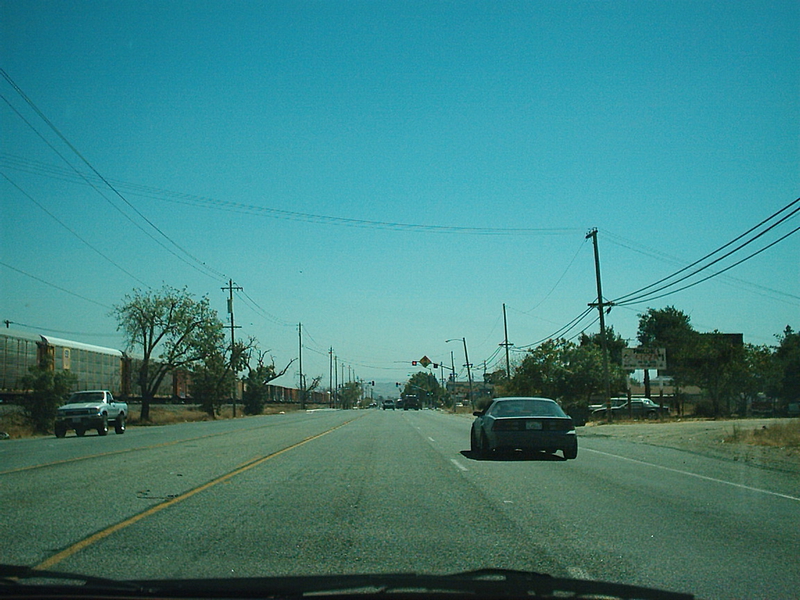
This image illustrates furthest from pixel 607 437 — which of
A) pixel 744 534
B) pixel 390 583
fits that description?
pixel 390 583

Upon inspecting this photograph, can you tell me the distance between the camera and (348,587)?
205 inches

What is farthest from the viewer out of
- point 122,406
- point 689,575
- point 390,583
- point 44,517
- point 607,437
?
point 122,406

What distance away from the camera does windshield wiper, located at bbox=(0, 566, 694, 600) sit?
501 cm

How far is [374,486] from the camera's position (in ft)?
42.4

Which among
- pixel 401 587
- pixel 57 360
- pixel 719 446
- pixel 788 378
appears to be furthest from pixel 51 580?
pixel 788 378

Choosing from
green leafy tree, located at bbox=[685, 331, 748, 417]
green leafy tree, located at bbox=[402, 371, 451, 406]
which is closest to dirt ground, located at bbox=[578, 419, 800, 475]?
green leafy tree, located at bbox=[685, 331, 748, 417]

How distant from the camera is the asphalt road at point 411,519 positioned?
6969 mm

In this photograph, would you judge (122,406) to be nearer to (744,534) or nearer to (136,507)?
(136,507)

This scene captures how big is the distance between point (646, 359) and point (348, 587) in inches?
1777

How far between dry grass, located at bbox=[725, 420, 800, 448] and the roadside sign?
20583mm

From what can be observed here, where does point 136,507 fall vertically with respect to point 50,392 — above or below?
below

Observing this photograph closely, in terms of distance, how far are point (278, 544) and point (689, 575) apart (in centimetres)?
394

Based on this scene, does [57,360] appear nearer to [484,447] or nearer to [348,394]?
[484,447]

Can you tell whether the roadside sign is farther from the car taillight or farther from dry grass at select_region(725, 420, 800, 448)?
the car taillight
